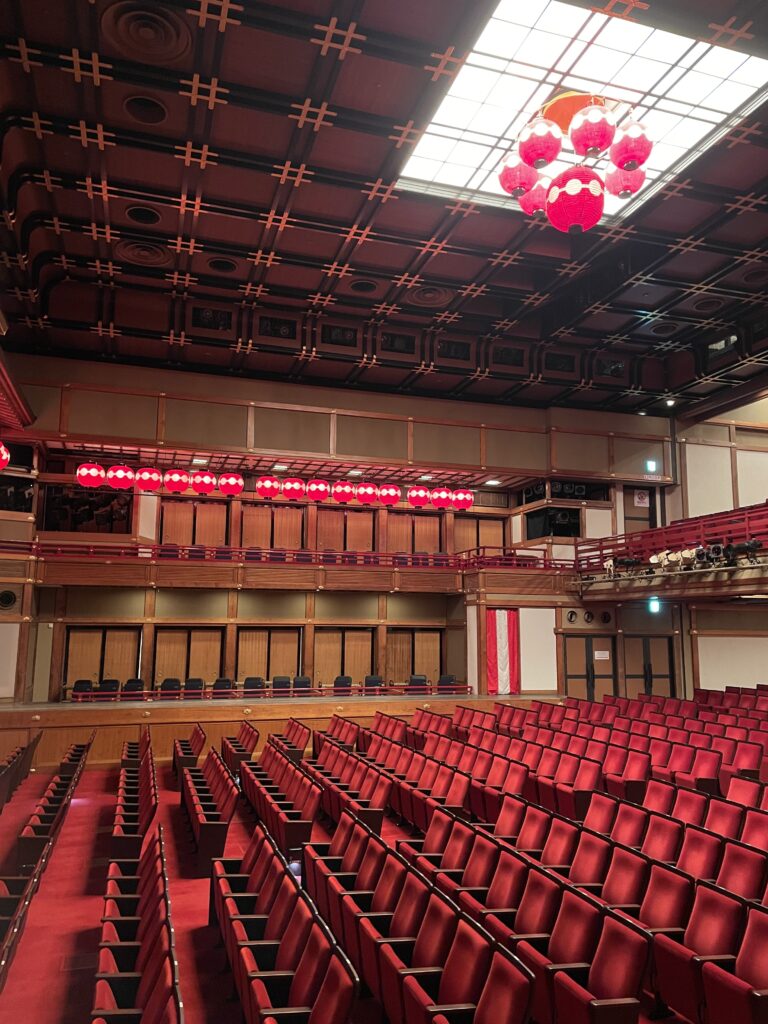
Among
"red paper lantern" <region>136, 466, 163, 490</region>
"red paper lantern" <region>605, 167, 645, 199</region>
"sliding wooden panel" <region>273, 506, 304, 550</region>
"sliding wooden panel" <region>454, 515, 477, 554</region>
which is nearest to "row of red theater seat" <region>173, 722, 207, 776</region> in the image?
"red paper lantern" <region>136, 466, 163, 490</region>

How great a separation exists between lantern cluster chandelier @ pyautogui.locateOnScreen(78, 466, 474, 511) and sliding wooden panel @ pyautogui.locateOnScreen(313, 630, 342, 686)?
2.80m

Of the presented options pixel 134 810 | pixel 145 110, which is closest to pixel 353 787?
pixel 134 810

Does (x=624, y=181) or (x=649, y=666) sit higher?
(x=624, y=181)

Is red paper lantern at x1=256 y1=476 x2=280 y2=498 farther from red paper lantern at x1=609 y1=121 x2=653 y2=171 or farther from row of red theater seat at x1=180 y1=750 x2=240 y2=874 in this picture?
red paper lantern at x1=609 y1=121 x2=653 y2=171

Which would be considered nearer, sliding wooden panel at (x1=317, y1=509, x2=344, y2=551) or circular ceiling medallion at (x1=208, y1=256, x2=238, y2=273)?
circular ceiling medallion at (x1=208, y1=256, x2=238, y2=273)

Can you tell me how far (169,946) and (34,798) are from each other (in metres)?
5.63

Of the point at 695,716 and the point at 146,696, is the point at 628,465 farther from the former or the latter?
the point at 146,696

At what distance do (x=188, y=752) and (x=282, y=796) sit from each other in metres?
2.60

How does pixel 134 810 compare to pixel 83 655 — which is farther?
pixel 83 655

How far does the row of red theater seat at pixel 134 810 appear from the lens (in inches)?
178

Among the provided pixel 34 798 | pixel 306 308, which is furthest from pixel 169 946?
pixel 306 308

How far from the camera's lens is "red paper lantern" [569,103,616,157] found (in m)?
4.75

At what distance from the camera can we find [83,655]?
12.3m

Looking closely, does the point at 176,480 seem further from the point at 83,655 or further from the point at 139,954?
the point at 139,954
